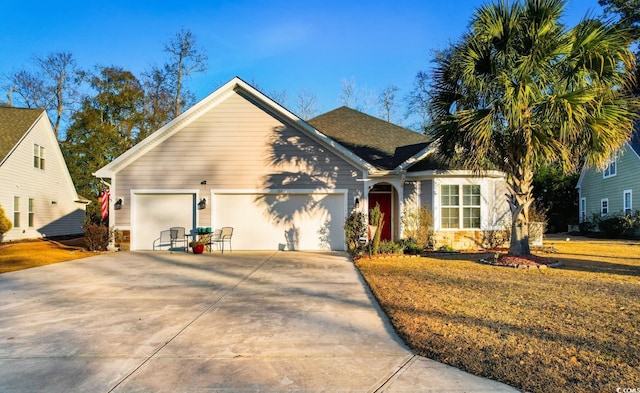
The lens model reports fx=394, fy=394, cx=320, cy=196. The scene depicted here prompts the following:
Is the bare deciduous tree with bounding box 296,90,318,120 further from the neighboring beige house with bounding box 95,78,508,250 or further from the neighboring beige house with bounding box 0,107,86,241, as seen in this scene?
the neighboring beige house with bounding box 95,78,508,250

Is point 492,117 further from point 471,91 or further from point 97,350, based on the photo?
point 97,350

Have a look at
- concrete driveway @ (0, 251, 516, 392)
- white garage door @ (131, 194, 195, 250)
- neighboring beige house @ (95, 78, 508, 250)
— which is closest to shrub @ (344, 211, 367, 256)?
neighboring beige house @ (95, 78, 508, 250)

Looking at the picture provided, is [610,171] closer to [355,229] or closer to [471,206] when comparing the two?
[471,206]

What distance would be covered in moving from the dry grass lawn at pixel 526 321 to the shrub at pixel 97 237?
9195 millimetres

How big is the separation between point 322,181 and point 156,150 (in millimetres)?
5829

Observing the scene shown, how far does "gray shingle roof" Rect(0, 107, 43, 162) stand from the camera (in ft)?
60.8

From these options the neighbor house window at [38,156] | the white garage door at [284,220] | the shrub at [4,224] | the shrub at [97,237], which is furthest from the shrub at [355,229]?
the neighbor house window at [38,156]

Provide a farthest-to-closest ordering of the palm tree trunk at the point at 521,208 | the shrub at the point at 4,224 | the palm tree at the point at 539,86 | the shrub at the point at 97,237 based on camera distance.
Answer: the shrub at the point at 4,224, the shrub at the point at 97,237, the palm tree trunk at the point at 521,208, the palm tree at the point at 539,86

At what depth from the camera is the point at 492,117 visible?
31.5 feet

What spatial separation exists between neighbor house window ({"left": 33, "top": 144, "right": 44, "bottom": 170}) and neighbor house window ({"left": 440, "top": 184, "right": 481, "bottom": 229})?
805 inches

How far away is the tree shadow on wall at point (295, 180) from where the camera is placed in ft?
44.8

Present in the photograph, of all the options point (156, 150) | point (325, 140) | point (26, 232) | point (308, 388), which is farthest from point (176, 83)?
point (308, 388)

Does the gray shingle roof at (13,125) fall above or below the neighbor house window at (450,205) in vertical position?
above

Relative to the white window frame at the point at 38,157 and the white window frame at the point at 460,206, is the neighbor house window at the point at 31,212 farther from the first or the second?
the white window frame at the point at 460,206
